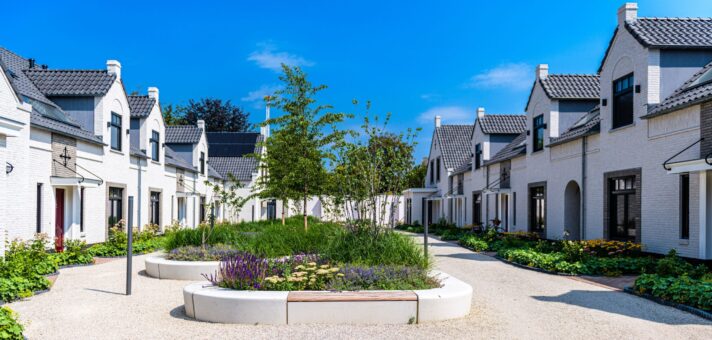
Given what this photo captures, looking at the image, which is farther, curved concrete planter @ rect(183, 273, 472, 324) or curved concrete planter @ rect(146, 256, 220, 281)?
curved concrete planter @ rect(146, 256, 220, 281)

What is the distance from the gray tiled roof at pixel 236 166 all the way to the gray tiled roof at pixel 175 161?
6.56 meters

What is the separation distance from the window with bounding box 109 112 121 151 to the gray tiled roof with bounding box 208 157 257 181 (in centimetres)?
1699

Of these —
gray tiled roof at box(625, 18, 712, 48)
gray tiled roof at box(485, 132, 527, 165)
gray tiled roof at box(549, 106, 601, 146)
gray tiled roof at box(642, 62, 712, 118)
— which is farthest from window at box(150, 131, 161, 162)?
gray tiled roof at box(642, 62, 712, 118)

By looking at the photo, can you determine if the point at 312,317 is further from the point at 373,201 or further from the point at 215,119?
the point at 215,119

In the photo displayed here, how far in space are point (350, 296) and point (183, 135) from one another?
92.2 feet

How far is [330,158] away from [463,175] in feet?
56.2

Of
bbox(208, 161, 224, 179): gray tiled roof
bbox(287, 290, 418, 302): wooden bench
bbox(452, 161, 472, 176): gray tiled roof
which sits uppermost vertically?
bbox(452, 161, 472, 176): gray tiled roof

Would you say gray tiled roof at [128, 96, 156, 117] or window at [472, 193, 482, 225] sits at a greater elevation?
gray tiled roof at [128, 96, 156, 117]

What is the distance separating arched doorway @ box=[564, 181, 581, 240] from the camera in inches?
768

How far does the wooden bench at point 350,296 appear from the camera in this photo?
7.39 m

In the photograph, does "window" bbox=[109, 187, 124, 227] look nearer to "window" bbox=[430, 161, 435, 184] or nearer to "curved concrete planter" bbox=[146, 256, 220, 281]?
"curved concrete planter" bbox=[146, 256, 220, 281]

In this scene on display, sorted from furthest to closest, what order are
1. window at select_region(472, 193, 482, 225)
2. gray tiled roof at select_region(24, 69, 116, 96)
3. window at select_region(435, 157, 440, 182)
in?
1. window at select_region(435, 157, 440, 182)
2. window at select_region(472, 193, 482, 225)
3. gray tiled roof at select_region(24, 69, 116, 96)

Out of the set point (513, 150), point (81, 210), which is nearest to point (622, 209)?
point (513, 150)

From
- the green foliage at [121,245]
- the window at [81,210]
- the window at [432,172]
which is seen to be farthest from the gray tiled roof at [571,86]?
the window at [432,172]
